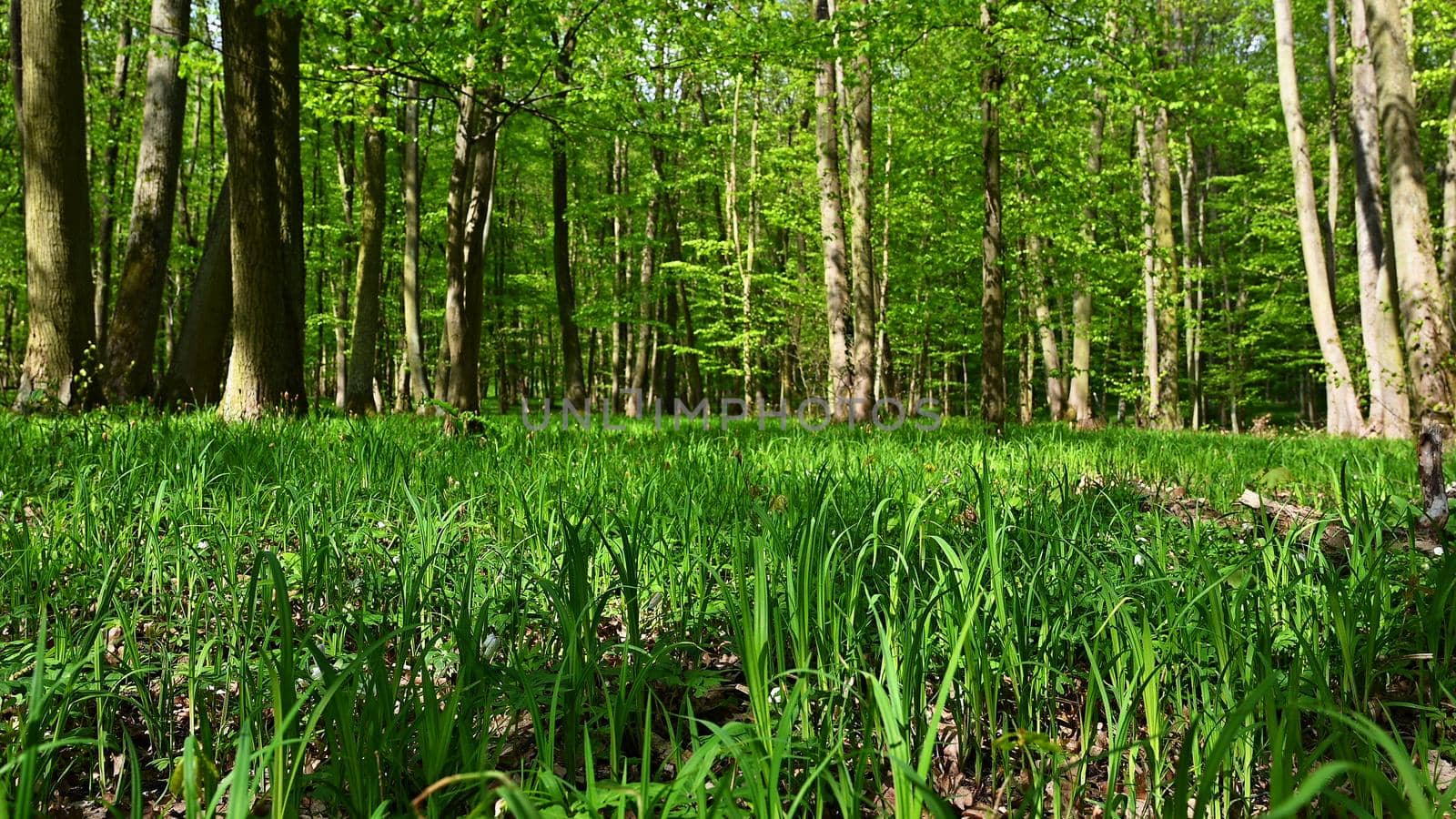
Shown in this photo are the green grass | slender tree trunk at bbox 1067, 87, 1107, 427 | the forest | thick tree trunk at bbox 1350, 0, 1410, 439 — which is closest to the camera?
the green grass

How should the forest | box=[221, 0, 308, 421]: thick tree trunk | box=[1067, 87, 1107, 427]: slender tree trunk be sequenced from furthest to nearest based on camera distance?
box=[1067, 87, 1107, 427]: slender tree trunk < box=[221, 0, 308, 421]: thick tree trunk < the forest

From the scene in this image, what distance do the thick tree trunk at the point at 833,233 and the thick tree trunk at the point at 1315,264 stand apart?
23.2 feet

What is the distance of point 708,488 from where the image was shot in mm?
3215

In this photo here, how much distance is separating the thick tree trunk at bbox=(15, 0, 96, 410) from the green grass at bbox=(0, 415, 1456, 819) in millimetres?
4955

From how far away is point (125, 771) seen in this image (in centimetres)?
139

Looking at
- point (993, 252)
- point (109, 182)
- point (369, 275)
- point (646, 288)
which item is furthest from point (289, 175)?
point (109, 182)

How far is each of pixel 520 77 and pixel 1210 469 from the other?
6603 millimetres

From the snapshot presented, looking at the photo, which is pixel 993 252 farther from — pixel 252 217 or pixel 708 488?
pixel 252 217

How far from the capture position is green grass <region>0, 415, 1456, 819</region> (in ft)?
3.66

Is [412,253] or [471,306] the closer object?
[471,306]

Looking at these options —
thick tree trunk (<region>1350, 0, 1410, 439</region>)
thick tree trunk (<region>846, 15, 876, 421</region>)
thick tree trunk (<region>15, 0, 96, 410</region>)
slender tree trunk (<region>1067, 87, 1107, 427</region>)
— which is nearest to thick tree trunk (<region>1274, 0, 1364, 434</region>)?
thick tree trunk (<region>1350, 0, 1410, 439</region>)

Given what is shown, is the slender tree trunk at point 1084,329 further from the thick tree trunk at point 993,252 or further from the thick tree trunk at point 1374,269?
the thick tree trunk at point 993,252

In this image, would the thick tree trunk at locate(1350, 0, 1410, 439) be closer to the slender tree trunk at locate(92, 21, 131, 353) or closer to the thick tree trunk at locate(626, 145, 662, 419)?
the thick tree trunk at locate(626, 145, 662, 419)

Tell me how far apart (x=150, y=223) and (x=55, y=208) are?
4.53 feet
